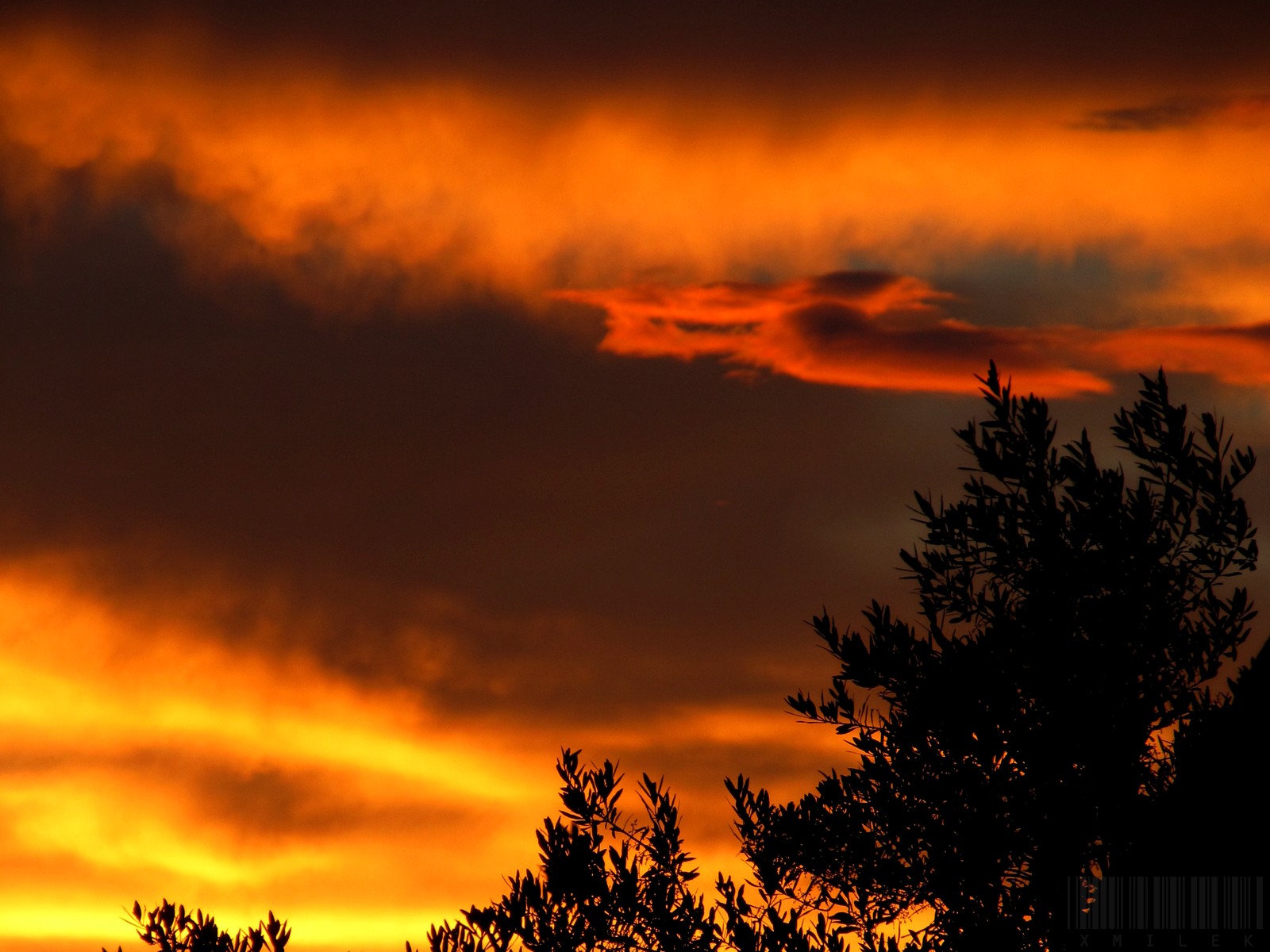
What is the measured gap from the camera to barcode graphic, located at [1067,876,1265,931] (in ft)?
53.9

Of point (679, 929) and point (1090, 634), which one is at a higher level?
point (1090, 634)

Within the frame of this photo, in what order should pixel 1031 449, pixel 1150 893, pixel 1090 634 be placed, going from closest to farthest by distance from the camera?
pixel 1150 893
pixel 1090 634
pixel 1031 449

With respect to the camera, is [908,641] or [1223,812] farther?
[908,641]

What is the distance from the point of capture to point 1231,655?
60.8 feet

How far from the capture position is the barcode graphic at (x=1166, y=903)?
1642cm

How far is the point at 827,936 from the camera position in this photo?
19219 millimetres

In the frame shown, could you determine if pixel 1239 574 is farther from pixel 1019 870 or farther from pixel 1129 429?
pixel 1019 870

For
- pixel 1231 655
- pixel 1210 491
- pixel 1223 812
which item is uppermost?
Answer: pixel 1210 491

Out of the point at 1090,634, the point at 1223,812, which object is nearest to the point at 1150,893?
the point at 1223,812

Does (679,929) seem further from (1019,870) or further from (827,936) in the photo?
(1019,870)

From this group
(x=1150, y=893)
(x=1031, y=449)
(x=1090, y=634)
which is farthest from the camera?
(x=1031, y=449)

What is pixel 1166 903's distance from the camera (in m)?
16.9

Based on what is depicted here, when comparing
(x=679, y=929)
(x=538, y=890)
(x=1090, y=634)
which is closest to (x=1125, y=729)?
(x=1090, y=634)

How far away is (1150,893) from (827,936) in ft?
13.4
